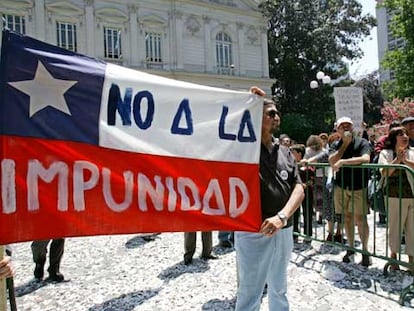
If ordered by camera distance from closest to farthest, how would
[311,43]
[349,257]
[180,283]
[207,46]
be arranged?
1. [180,283]
2. [349,257]
3. [207,46]
4. [311,43]

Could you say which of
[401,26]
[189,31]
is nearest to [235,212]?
[401,26]

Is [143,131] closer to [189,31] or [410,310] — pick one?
[410,310]

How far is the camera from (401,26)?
80.9 ft

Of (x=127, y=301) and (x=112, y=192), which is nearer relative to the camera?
(x=112, y=192)

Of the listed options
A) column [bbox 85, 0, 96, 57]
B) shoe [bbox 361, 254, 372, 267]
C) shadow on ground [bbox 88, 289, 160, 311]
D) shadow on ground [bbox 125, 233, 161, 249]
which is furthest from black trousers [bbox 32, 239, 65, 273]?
column [bbox 85, 0, 96, 57]

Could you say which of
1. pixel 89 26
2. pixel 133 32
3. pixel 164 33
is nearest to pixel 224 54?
pixel 164 33

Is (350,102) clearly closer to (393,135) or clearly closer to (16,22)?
(393,135)

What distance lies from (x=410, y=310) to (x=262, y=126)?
2192mm

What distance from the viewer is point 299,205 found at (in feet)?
9.50

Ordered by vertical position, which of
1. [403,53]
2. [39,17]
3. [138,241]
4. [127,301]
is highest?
[39,17]

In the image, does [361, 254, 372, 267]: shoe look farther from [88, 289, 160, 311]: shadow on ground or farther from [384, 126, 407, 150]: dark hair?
[88, 289, 160, 311]: shadow on ground

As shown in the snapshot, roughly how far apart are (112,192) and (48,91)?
64 centimetres

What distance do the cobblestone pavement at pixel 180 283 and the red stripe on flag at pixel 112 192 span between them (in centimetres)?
159

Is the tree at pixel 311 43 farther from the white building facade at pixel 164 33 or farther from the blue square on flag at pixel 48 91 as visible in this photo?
the blue square on flag at pixel 48 91
